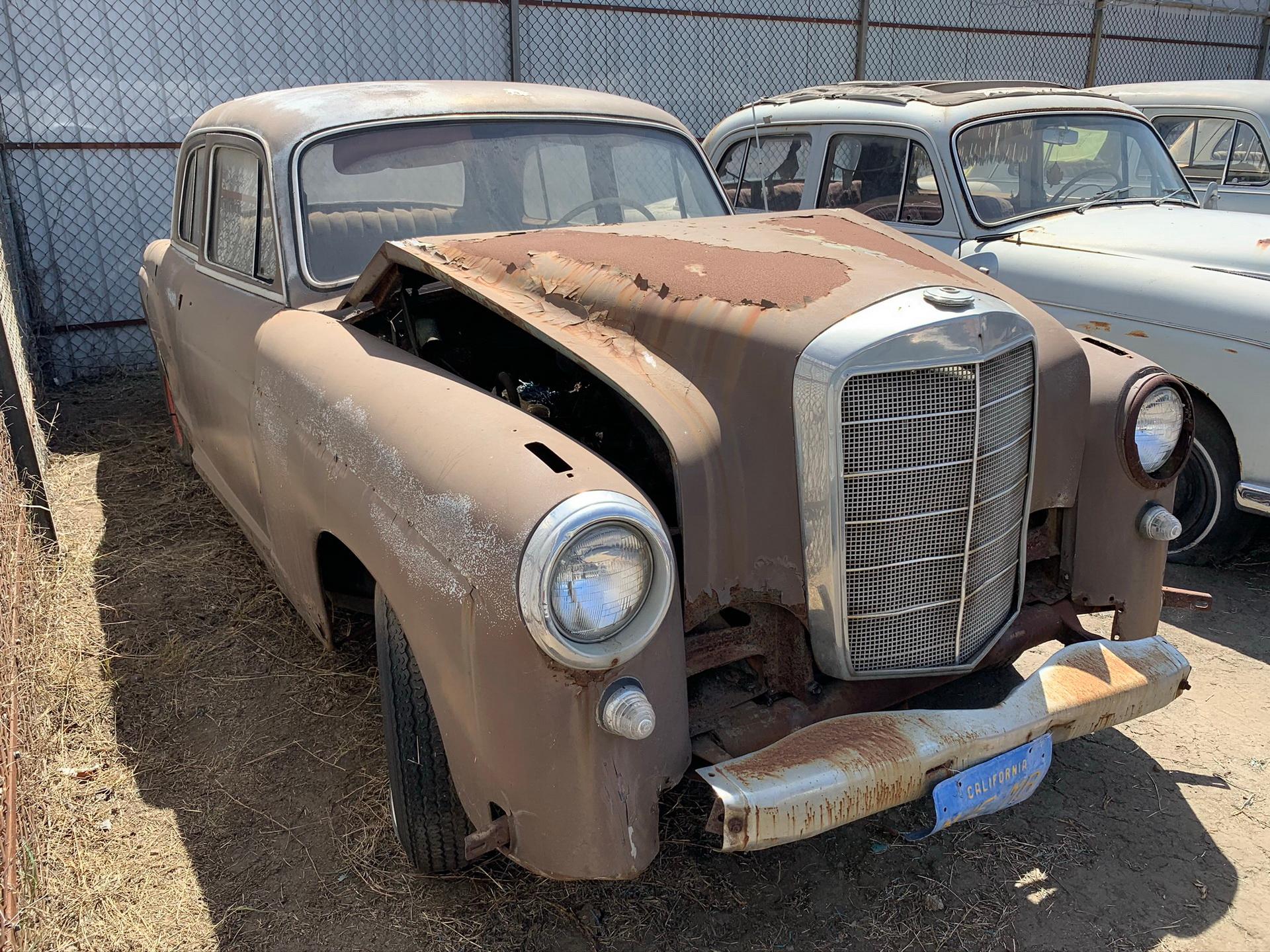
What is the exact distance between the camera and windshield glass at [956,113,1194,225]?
4.93 m

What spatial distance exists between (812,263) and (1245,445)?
2376mm

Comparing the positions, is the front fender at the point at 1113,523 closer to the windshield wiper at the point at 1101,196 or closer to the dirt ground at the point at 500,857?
the dirt ground at the point at 500,857

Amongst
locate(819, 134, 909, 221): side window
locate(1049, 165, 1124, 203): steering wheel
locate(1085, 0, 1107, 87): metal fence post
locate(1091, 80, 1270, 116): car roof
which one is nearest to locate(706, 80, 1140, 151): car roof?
locate(819, 134, 909, 221): side window

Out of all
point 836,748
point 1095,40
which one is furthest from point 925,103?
point 1095,40

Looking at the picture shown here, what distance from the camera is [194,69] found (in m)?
7.43

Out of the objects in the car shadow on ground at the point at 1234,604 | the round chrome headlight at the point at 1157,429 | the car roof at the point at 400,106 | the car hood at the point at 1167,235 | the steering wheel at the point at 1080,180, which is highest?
the car roof at the point at 400,106

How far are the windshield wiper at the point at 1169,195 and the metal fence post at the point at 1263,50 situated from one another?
9888 millimetres

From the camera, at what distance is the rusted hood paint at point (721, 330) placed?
2.16 meters

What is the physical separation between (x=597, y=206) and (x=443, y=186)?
56cm

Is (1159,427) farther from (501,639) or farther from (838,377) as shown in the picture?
(501,639)

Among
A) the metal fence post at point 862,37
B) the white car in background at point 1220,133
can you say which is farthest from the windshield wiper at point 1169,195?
the metal fence post at point 862,37

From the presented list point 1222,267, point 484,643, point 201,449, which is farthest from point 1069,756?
point 201,449

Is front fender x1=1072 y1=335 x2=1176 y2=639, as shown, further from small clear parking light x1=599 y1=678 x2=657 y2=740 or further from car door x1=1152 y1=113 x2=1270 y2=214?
car door x1=1152 y1=113 x2=1270 y2=214

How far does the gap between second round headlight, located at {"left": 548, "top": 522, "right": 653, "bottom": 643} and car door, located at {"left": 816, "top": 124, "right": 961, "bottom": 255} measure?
3531 millimetres
